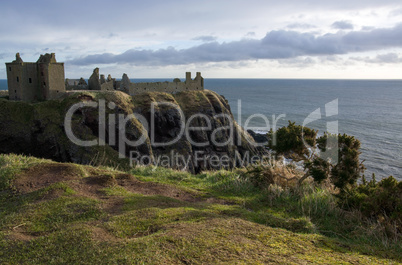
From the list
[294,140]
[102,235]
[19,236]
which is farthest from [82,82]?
[102,235]

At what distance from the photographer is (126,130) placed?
152ft

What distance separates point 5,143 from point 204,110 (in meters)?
35.0

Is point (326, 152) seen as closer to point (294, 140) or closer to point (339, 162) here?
point (339, 162)

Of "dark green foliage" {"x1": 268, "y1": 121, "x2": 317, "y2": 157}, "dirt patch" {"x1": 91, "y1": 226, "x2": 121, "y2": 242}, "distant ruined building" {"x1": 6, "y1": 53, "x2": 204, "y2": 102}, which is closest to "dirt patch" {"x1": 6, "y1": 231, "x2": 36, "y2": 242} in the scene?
"dirt patch" {"x1": 91, "y1": 226, "x2": 121, "y2": 242}

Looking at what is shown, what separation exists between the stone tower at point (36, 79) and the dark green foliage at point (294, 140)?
40.8 m

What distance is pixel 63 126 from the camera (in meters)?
41.3

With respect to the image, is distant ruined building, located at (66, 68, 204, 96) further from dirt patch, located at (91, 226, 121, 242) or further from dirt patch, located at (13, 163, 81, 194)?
dirt patch, located at (91, 226, 121, 242)

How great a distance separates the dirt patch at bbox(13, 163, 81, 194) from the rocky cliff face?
60.9 ft

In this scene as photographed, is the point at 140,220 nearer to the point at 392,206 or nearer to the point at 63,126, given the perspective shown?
the point at 392,206

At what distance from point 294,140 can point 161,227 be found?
26.2ft

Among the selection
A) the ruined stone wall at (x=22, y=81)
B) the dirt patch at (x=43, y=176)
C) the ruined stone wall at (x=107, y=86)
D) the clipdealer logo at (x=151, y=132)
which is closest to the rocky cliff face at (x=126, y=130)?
the clipdealer logo at (x=151, y=132)

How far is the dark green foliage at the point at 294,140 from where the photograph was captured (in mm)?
12805

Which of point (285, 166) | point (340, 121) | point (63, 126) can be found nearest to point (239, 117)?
point (340, 121)

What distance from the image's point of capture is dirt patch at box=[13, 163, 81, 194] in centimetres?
933
